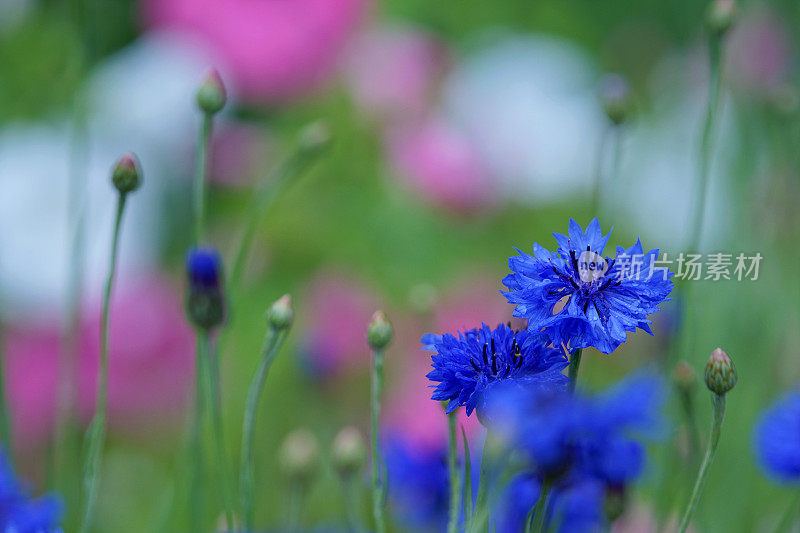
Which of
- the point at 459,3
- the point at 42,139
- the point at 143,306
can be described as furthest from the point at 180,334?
A: the point at 459,3

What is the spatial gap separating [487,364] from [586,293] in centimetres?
3

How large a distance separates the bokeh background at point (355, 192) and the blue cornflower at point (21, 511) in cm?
12


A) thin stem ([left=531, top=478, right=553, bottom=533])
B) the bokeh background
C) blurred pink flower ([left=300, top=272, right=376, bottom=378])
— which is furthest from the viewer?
blurred pink flower ([left=300, top=272, right=376, bottom=378])

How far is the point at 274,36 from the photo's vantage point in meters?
1.00

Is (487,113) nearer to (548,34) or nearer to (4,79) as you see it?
(548,34)

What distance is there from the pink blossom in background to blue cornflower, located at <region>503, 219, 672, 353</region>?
781 mm

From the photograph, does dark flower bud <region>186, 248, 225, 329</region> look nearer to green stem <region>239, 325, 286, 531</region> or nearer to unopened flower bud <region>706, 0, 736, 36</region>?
green stem <region>239, 325, 286, 531</region>

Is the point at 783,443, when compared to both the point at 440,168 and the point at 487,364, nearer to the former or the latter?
the point at 487,364

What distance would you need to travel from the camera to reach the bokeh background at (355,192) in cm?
64

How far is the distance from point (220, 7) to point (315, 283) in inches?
14.8

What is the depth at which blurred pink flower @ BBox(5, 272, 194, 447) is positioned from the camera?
76 cm

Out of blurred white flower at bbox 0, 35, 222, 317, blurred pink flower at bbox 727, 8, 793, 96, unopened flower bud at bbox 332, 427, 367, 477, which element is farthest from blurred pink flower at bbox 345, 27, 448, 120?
unopened flower bud at bbox 332, 427, 367, 477

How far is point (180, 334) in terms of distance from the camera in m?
0.81

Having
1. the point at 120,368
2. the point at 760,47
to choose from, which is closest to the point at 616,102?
the point at 120,368
